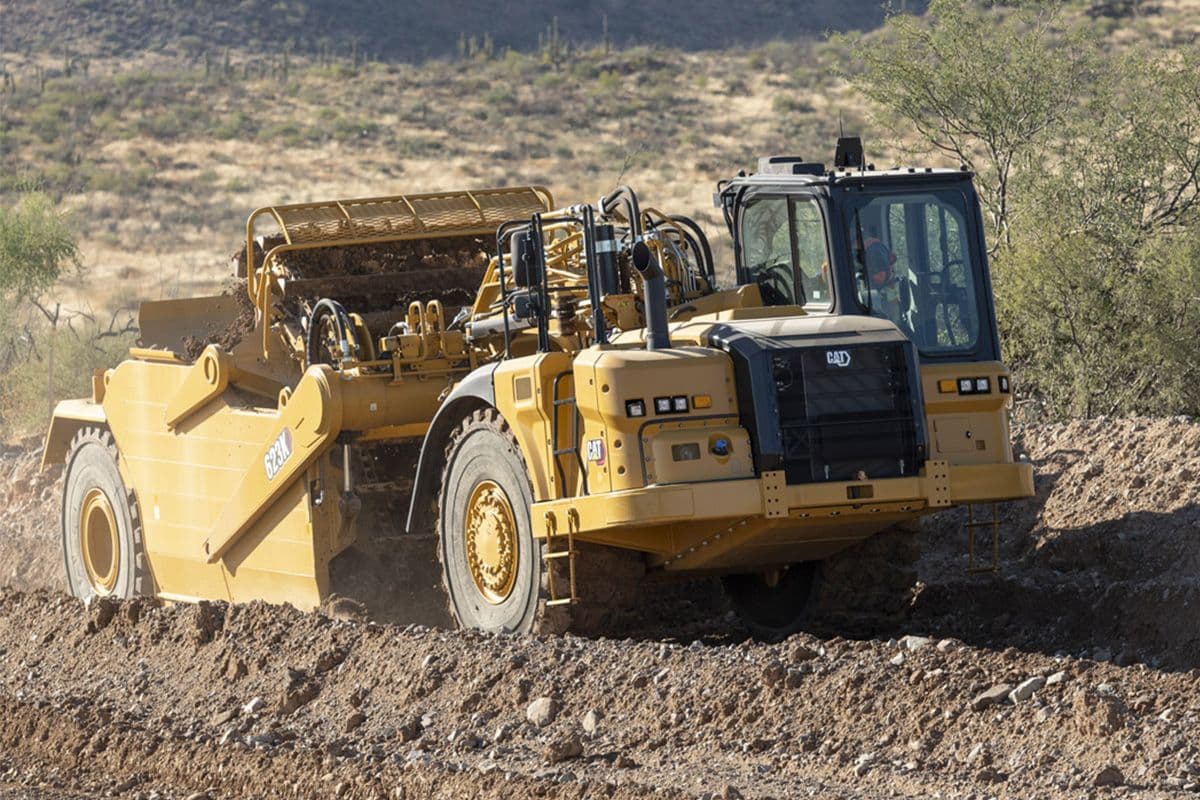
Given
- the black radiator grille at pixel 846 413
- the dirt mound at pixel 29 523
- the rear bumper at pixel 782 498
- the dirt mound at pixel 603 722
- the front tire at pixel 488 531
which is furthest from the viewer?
the dirt mound at pixel 29 523

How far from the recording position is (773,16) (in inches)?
2758

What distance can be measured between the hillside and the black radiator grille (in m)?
55.1

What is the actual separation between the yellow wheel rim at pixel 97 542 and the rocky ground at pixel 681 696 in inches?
56.1

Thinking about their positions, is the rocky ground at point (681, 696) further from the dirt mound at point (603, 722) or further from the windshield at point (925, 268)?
the windshield at point (925, 268)

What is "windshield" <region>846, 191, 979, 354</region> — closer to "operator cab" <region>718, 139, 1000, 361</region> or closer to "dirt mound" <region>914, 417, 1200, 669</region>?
"operator cab" <region>718, 139, 1000, 361</region>

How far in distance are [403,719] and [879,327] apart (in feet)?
9.54

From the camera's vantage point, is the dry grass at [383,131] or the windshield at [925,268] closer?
the windshield at [925,268]

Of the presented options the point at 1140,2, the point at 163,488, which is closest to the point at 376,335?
the point at 163,488

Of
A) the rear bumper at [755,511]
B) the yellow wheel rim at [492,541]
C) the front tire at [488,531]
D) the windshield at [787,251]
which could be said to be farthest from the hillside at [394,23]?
the rear bumper at [755,511]

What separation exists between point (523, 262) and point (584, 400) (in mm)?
970

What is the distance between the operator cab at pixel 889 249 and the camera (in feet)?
32.8

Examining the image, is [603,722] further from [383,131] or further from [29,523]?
[383,131]

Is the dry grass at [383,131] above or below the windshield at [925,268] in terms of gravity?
above

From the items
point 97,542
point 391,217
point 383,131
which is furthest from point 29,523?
point 383,131
